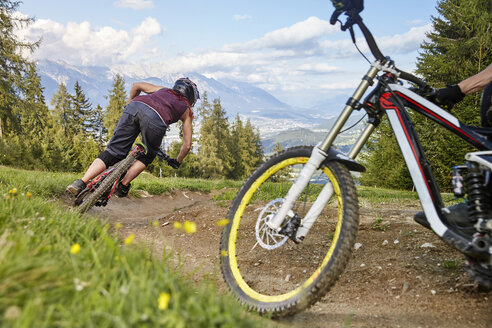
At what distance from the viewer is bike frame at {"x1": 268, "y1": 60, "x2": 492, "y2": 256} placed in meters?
2.54

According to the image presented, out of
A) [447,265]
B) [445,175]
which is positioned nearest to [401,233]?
[447,265]

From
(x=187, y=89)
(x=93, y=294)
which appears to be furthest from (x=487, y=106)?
(x=187, y=89)

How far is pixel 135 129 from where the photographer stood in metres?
5.59

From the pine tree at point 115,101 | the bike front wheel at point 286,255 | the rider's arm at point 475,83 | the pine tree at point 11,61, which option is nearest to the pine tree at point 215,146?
the pine tree at point 115,101

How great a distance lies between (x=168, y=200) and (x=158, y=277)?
9.45 m

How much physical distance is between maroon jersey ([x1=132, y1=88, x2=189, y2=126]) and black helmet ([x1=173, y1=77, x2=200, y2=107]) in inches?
3.9

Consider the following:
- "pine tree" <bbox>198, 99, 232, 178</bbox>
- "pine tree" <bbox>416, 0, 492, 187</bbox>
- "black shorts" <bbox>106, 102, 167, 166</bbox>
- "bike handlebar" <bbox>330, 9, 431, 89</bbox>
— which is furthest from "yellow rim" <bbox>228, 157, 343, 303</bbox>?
"pine tree" <bbox>198, 99, 232, 178</bbox>

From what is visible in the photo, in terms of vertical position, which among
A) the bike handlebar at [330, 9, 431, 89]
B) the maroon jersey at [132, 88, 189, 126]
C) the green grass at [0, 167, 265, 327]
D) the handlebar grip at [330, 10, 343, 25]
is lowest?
the green grass at [0, 167, 265, 327]

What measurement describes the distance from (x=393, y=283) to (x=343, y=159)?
159 centimetres

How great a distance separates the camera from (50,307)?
1.34 m

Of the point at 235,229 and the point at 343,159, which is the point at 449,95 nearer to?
the point at 343,159

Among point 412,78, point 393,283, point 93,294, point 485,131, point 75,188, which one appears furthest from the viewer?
point 75,188

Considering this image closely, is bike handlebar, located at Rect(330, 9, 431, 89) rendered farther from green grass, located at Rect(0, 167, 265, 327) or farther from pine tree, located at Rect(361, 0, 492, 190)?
pine tree, located at Rect(361, 0, 492, 190)

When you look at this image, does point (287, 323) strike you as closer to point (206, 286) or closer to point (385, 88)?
point (206, 286)
